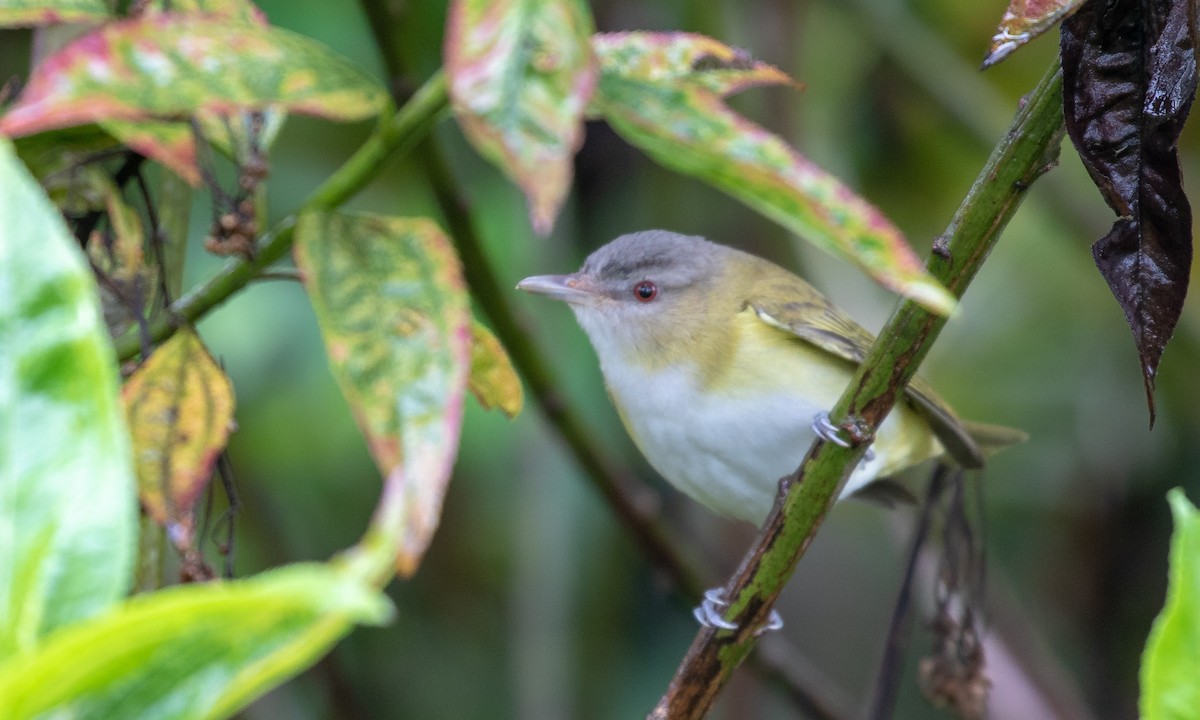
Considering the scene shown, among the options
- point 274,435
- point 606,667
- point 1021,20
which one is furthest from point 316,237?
point 606,667

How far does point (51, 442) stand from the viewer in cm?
56

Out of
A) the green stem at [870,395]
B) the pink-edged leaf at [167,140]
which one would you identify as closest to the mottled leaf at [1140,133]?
the green stem at [870,395]

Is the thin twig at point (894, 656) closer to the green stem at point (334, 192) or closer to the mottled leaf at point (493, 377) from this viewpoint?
the mottled leaf at point (493, 377)

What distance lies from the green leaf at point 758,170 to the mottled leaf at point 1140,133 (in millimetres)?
255

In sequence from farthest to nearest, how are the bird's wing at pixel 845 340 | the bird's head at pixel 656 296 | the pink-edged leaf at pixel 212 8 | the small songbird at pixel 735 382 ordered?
the bird's head at pixel 656 296 → the small songbird at pixel 735 382 → the bird's wing at pixel 845 340 → the pink-edged leaf at pixel 212 8

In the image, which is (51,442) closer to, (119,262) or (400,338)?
(400,338)

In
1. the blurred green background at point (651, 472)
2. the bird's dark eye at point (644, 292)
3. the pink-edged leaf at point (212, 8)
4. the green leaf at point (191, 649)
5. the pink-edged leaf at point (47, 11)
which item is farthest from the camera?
the blurred green background at point (651, 472)

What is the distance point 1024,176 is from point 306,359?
208 cm

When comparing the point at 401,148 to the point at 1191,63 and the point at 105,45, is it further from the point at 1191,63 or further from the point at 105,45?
the point at 1191,63

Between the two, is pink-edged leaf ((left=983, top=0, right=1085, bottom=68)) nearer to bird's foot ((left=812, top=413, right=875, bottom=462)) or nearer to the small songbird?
bird's foot ((left=812, top=413, right=875, bottom=462))

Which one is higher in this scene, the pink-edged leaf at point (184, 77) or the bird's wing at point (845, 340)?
the pink-edged leaf at point (184, 77)

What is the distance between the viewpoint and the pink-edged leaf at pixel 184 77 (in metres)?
0.64

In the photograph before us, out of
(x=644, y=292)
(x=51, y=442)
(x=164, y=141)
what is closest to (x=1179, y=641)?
(x=51, y=442)

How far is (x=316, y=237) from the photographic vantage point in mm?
754
